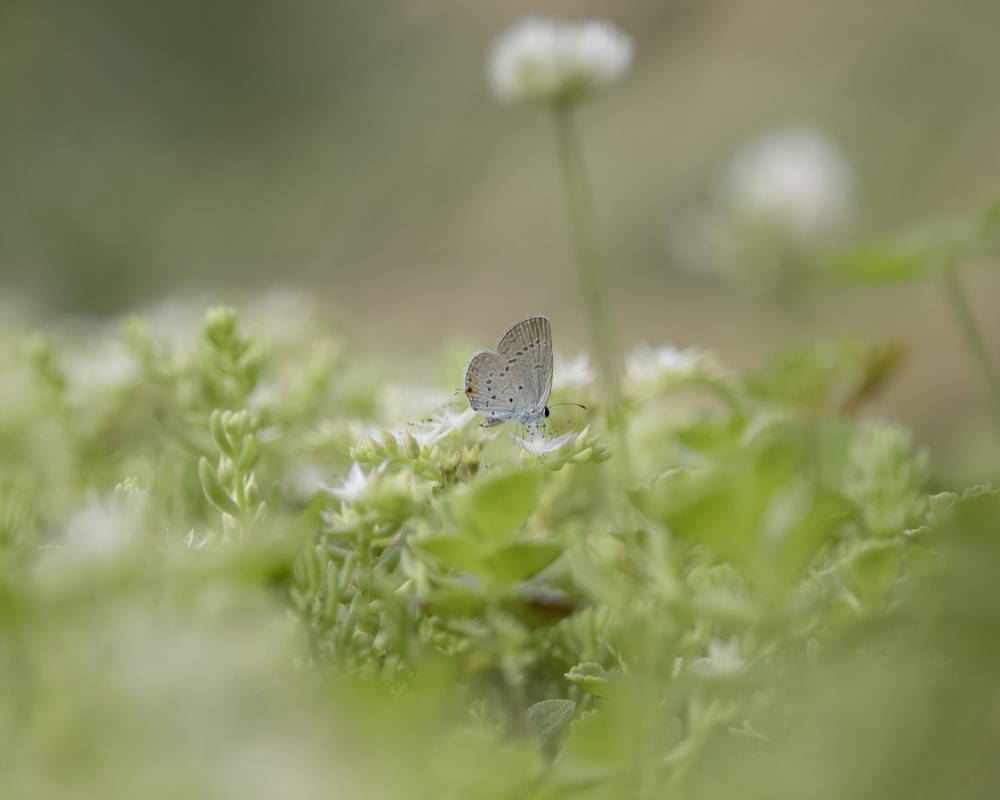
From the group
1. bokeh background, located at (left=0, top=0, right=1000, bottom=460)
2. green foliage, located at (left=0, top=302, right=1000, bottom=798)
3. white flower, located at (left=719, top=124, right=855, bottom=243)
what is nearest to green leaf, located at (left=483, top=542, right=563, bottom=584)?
green foliage, located at (left=0, top=302, right=1000, bottom=798)

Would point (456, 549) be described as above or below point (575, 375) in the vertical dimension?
below

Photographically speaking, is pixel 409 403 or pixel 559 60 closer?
pixel 409 403

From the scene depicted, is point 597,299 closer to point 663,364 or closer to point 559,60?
point 663,364

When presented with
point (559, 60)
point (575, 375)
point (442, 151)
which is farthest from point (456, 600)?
point (442, 151)

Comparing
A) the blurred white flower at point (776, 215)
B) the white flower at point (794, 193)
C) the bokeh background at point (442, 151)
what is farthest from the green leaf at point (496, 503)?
the bokeh background at point (442, 151)

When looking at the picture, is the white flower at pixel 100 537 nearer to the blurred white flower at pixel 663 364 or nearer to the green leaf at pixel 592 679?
the green leaf at pixel 592 679

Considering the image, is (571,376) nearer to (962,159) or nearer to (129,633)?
(129,633)

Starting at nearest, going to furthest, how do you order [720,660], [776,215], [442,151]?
[720,660]
[776,215]
[442,151]

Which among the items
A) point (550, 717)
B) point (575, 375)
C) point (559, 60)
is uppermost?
point (559, 60)
